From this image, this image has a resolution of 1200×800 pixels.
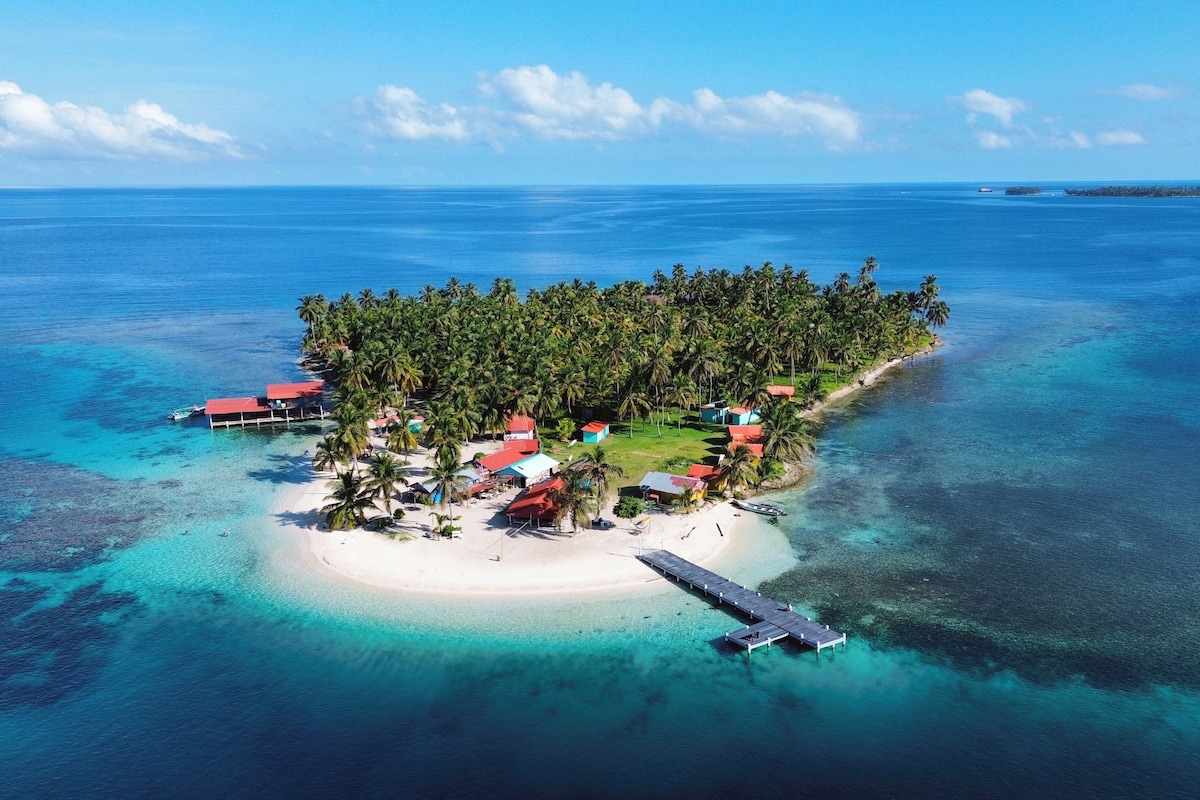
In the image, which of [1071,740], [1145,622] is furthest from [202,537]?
[1145,622]

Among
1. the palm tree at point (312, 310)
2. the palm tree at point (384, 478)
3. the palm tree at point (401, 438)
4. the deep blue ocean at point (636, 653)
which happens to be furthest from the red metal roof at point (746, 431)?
the palm tree at point (312, 310)

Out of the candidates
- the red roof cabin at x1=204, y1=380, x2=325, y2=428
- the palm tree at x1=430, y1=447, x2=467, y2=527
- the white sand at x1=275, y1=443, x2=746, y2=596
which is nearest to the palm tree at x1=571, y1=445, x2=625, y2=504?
the white sand at x1=275, y1=443, x2=746, y2=596

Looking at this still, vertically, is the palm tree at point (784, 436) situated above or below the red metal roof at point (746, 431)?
above

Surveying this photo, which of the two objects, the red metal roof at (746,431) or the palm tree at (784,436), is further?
the red metal roof at (746,431)

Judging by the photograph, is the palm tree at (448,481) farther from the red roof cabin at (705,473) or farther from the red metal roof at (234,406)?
the red metal roof at (234,406)

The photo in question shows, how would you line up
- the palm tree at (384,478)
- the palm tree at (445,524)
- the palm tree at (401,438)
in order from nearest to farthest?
the palm tree at (445,524) → the palm tree at (384,478) → the palm tree at (401,438)

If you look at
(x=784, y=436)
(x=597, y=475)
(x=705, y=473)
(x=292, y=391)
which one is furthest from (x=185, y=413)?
(x=784, y=436)
